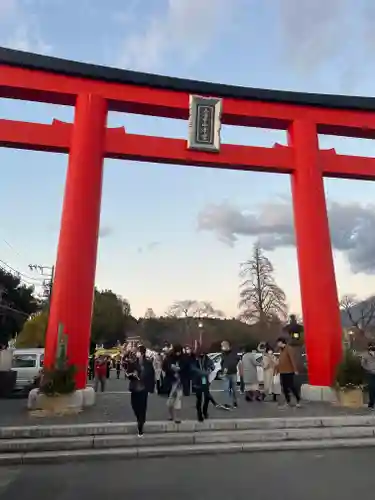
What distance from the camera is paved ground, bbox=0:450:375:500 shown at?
15.7ft

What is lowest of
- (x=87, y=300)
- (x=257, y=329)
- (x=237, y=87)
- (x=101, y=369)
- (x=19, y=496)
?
(x=19, y=496)

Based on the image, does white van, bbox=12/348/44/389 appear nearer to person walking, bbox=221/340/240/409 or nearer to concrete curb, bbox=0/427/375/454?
person walking, bbox=221/340/240/409

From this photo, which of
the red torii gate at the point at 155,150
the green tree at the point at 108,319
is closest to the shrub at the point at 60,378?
the red torii gate at the point at 155,150

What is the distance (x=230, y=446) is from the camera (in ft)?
23.1

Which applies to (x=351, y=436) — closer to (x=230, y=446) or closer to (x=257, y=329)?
(x=230, y=446)

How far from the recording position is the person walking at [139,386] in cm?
743

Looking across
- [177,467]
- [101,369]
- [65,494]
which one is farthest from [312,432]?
[101,369]

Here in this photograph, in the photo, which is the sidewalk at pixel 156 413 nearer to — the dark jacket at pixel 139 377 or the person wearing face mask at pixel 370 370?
the person wearing face mask at pixel 370 370

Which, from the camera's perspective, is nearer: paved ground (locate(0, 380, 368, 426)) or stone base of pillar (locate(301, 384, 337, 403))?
paved ground (locate(0, 380, 368, 426))

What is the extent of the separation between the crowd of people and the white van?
2.65 metres

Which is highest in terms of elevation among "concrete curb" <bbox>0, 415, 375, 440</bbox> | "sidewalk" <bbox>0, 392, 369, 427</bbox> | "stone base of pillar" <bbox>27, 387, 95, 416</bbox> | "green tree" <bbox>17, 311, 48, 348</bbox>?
"green tree" <bbox>17, 311, 48, 348</bbox>

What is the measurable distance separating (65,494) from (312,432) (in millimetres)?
4516

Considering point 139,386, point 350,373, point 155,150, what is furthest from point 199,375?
point 155,150

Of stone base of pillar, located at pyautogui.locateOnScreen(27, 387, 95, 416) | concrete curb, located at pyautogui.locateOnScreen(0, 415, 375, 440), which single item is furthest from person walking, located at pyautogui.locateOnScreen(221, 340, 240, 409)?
stone base of pillar, located at pyautogui.locateOnScreen(27, 387, 95, 416)
